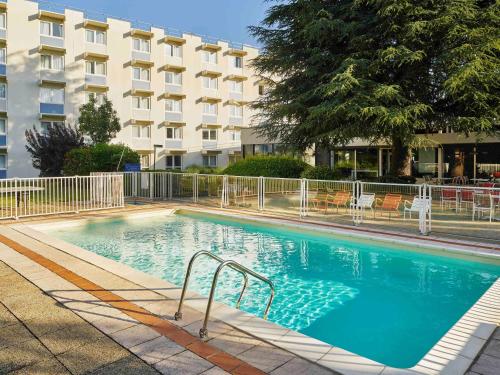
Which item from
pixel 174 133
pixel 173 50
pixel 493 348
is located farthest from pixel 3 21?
pixel 493 348

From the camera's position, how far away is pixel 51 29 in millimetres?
37375

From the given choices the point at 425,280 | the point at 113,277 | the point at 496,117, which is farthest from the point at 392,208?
the point at 113,277

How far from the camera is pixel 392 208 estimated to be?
13453mm

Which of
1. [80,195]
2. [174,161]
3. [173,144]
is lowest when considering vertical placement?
[80,195]

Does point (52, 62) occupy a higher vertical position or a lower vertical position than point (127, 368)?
higher

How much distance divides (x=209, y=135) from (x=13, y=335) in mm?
45525

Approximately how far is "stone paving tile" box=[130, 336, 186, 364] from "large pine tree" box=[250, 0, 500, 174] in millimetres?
13356

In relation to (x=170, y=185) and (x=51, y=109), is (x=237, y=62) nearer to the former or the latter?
(x=51, y=109)

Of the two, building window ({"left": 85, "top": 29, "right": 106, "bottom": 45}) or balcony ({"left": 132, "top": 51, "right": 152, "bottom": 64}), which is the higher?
building window ({"left": 85, "top": 29, "right": 106, "bottom": 45})

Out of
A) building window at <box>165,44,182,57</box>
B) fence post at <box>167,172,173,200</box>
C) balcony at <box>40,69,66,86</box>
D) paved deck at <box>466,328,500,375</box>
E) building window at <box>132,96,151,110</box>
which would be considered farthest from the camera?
building window at <box>165,44,182,57</box>

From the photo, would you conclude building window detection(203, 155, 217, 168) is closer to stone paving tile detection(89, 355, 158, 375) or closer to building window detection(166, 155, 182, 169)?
building window detection(166, 155, 182, 169)

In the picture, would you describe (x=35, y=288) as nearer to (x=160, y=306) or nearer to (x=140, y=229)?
(x=160, y=306)

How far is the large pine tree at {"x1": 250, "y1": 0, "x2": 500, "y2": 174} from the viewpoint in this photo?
634 inches

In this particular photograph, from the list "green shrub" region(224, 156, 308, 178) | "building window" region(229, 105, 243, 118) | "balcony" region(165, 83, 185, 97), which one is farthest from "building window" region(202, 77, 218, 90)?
"green shrub" region(224, 156, 308, 178)
